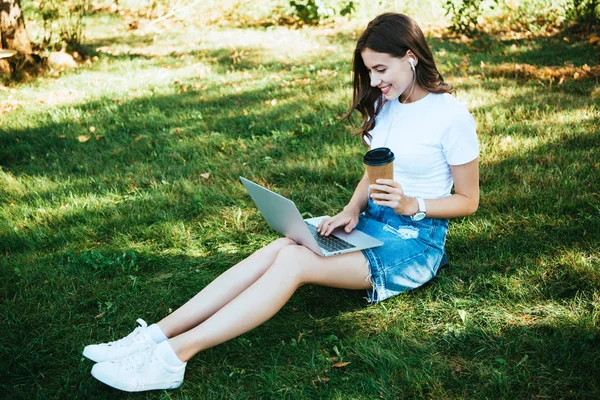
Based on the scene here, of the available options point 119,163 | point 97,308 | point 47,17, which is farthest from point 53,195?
point 47,17

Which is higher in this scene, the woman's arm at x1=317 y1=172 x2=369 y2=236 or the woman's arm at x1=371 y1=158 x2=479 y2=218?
the woman's arm at x1=371 y1=158 x2=479 y2=218

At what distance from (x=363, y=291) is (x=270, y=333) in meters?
0.55

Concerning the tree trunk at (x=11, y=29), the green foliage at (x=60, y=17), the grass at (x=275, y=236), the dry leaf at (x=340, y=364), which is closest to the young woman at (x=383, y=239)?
the grass at (x=275, y=236)

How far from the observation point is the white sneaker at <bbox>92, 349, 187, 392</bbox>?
2.32 metres

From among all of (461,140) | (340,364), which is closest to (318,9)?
(461,140)

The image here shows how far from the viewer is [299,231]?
259 cm

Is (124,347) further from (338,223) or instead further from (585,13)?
(585,13)

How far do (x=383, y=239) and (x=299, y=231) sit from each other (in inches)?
16.6

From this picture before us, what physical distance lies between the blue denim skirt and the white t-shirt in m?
0.16

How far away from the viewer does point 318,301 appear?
3.02m

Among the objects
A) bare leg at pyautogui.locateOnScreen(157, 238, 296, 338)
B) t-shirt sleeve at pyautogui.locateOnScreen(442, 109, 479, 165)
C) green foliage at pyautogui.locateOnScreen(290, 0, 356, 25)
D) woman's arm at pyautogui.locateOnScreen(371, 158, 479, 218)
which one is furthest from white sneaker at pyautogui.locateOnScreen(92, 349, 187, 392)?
green foliage at pyautogui.locateOnScreen(290, 0, 356, 25)

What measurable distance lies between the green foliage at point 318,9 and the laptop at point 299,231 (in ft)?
25.7

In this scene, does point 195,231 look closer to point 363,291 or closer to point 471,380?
point 363,291

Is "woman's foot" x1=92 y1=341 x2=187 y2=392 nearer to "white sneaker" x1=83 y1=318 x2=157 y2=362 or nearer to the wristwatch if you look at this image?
"white sneaker" x1=83 y1=318 x2=157 y2=362
